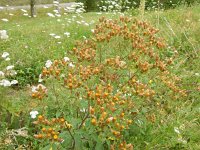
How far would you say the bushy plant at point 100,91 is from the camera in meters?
2.53

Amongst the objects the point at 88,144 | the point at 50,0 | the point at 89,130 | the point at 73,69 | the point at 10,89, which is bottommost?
the point at 50,0

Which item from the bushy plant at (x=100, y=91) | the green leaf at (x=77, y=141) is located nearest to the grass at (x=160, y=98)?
the bushy plant at (x=100, y=91)

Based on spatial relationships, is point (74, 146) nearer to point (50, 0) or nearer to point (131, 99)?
point (131, 99)

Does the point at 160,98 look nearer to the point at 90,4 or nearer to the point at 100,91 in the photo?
the point at 100,91

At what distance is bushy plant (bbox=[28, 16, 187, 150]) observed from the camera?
2525mm

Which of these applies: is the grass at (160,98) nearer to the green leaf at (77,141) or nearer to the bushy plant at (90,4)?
the green leaf at (77,141)

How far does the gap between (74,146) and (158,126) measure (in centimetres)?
132

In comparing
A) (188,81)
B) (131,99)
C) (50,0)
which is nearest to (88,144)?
(131,99)

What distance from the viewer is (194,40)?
621cm

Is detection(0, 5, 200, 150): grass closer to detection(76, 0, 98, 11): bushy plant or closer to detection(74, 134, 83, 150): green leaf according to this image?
detection(74, 134, 83, 150): green leaf

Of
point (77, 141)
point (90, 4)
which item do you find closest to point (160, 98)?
point (77, 141)

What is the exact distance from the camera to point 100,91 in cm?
256

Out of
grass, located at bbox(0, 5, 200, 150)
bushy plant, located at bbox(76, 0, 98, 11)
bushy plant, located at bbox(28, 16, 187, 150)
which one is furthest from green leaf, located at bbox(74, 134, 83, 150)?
bushy plant, located at bbox(76, 0, 98, 11)

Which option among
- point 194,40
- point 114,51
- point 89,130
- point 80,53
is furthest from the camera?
point 194,40
